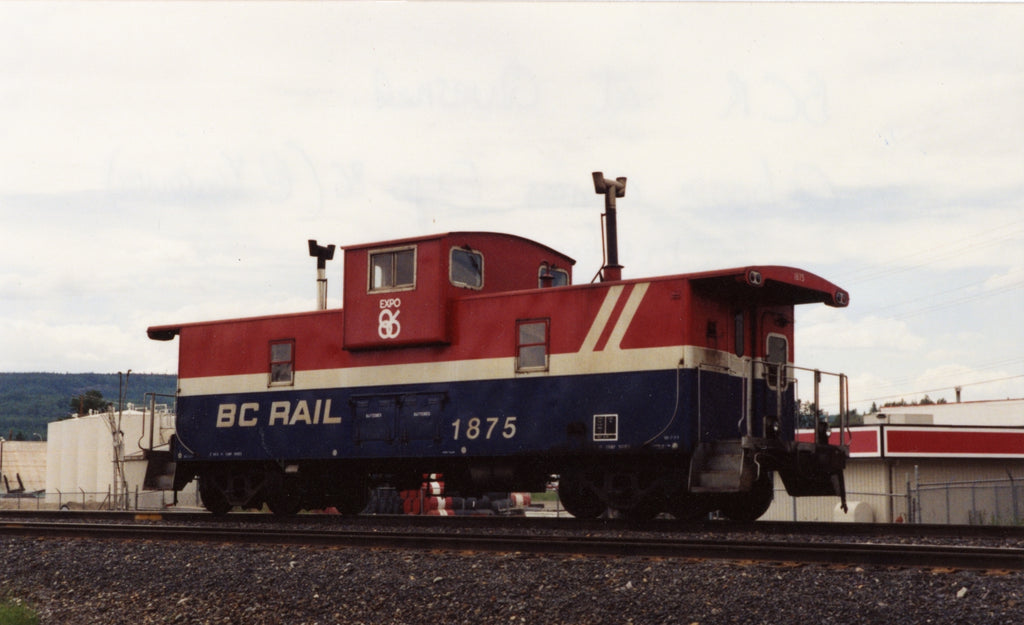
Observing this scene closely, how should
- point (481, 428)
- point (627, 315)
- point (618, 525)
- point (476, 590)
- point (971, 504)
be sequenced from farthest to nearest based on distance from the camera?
point (971, 504) → point (481, 428) → point (627, 315) → point (618, 525) → point (476, 590)

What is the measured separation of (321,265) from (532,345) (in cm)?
618

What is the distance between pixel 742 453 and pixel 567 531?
251cm

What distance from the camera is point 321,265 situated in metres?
19.7

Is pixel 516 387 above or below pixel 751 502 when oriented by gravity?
above

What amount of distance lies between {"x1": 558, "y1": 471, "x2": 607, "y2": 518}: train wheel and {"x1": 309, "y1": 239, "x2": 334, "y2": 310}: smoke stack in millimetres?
6112

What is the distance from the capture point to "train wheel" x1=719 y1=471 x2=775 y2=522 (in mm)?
14875

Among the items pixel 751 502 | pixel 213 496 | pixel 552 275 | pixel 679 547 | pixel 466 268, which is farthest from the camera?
pixel 213 496

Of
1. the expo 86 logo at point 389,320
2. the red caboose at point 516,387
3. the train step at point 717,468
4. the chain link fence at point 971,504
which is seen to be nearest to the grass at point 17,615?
the red caboose at point 516,387

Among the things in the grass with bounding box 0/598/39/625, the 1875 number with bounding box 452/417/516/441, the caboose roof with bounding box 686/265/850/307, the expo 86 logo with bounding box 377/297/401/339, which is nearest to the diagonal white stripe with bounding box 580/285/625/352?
the caboose roof with bounding box 686/265/850/307

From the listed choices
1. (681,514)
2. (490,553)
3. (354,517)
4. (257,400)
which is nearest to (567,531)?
(681,514)

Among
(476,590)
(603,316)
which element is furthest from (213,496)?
(476,590)

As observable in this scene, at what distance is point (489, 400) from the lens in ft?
50.2

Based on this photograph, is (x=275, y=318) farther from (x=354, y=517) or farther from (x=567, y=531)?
(x=567, y=531)

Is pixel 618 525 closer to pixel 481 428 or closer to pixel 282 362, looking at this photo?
pixel 481 428
